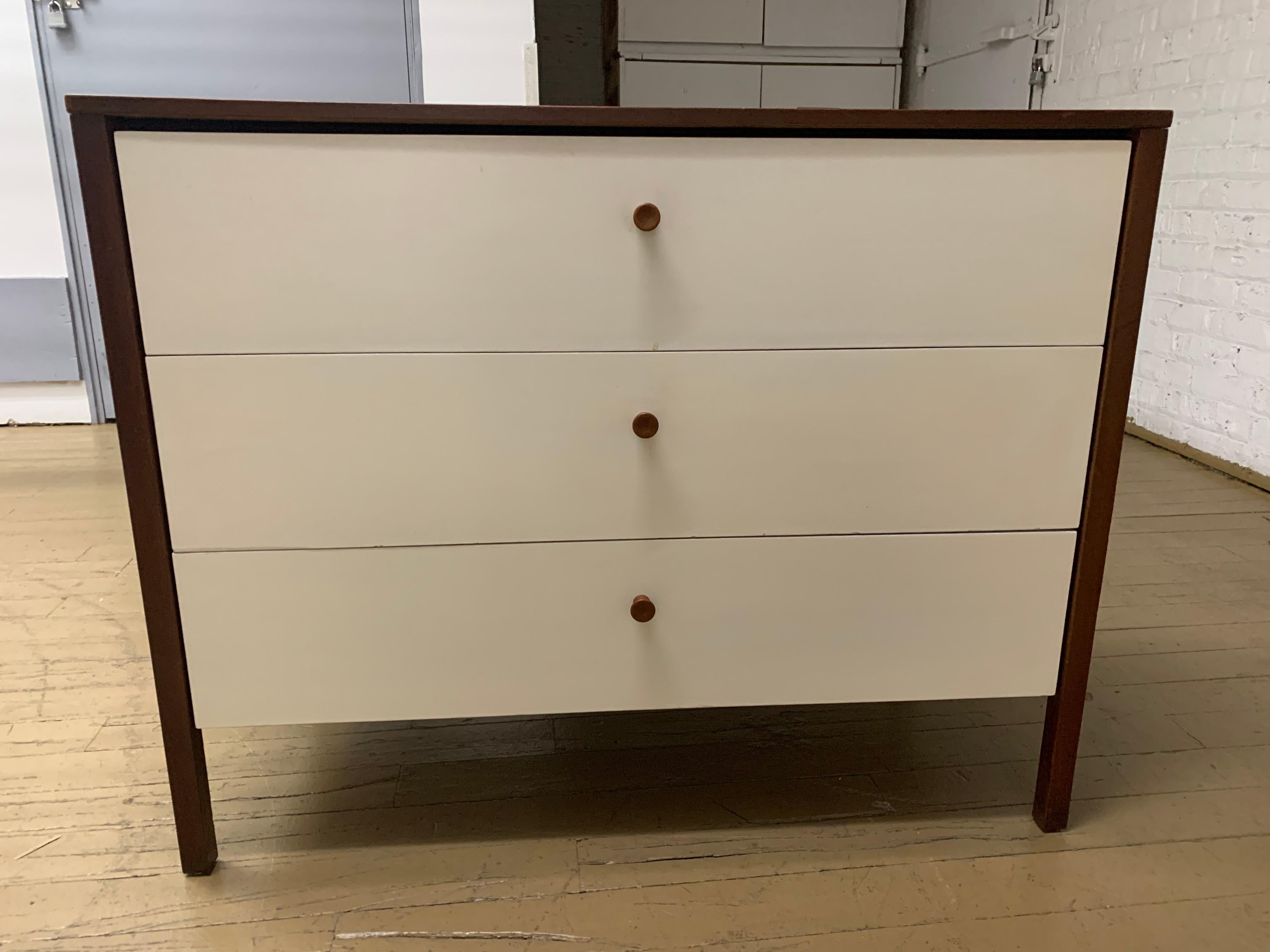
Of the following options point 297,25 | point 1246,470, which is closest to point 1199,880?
point 1246,470

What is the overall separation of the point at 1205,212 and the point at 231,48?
277cm

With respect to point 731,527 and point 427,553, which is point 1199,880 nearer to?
point 731,527

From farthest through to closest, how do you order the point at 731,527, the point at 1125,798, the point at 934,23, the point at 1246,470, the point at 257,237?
the point at 934,23 < the point at 1246,470 < the point at 1125,798 < the point at 731,527 < the point at 257,237

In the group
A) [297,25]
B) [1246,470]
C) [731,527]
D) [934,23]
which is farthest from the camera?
[934,23]

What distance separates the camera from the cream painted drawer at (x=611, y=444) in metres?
0.82

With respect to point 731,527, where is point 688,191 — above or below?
above

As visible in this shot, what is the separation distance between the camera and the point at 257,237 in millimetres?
783

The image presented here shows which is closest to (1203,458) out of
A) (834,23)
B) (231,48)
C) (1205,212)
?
(1205,212)

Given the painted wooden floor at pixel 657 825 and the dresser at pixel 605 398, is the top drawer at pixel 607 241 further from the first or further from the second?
the painted wooden floor at pixel 657 825

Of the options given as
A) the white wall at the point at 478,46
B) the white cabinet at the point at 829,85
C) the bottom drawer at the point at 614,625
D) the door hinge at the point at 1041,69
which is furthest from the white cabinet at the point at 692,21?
the bottom drawer at the point at 614,625

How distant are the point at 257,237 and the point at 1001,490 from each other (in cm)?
→ 73

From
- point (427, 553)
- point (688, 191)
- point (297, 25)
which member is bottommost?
point (427, 553)

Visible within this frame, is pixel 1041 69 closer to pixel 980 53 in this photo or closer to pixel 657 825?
pixel 980 53

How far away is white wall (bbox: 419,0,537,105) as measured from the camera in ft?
8.02
